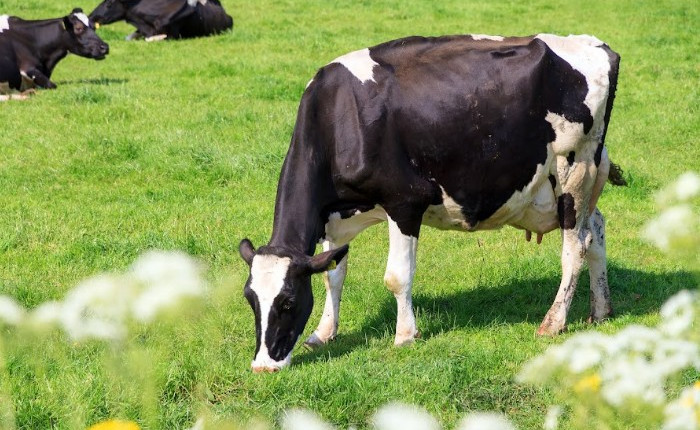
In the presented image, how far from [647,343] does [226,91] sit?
13640 millimetres

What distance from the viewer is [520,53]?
26.1ft

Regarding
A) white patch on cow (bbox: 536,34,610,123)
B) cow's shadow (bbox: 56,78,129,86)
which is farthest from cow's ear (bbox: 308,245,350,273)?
cow's shadow (bbox: 56,78,129,86)

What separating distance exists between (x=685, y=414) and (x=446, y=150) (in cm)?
542

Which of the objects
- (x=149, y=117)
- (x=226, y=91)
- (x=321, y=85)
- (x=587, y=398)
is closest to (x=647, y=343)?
(x=587, y=398)

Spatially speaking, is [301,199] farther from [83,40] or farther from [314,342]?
[83,40]

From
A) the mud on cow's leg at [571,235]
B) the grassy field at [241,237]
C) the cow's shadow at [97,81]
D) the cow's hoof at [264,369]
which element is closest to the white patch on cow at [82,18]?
the grassy field at [241,237]

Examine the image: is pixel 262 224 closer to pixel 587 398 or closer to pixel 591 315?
pixel 591 315

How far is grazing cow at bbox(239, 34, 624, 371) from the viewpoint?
7492 millimetres

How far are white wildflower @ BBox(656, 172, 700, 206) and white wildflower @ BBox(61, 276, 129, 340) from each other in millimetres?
1505

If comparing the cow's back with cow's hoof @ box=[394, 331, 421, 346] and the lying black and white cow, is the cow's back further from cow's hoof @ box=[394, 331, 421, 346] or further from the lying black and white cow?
the lying black and white cow

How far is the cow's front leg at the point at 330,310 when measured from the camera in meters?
7.65

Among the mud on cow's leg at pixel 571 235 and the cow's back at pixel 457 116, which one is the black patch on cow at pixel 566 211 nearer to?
the mud on cow's leg at pixel 571 235

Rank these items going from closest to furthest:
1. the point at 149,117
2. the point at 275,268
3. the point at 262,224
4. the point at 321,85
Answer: the point at 275,268
the point at 321,85
the point at 262,224
the point at 149,117

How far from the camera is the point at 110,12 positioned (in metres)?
23.3
